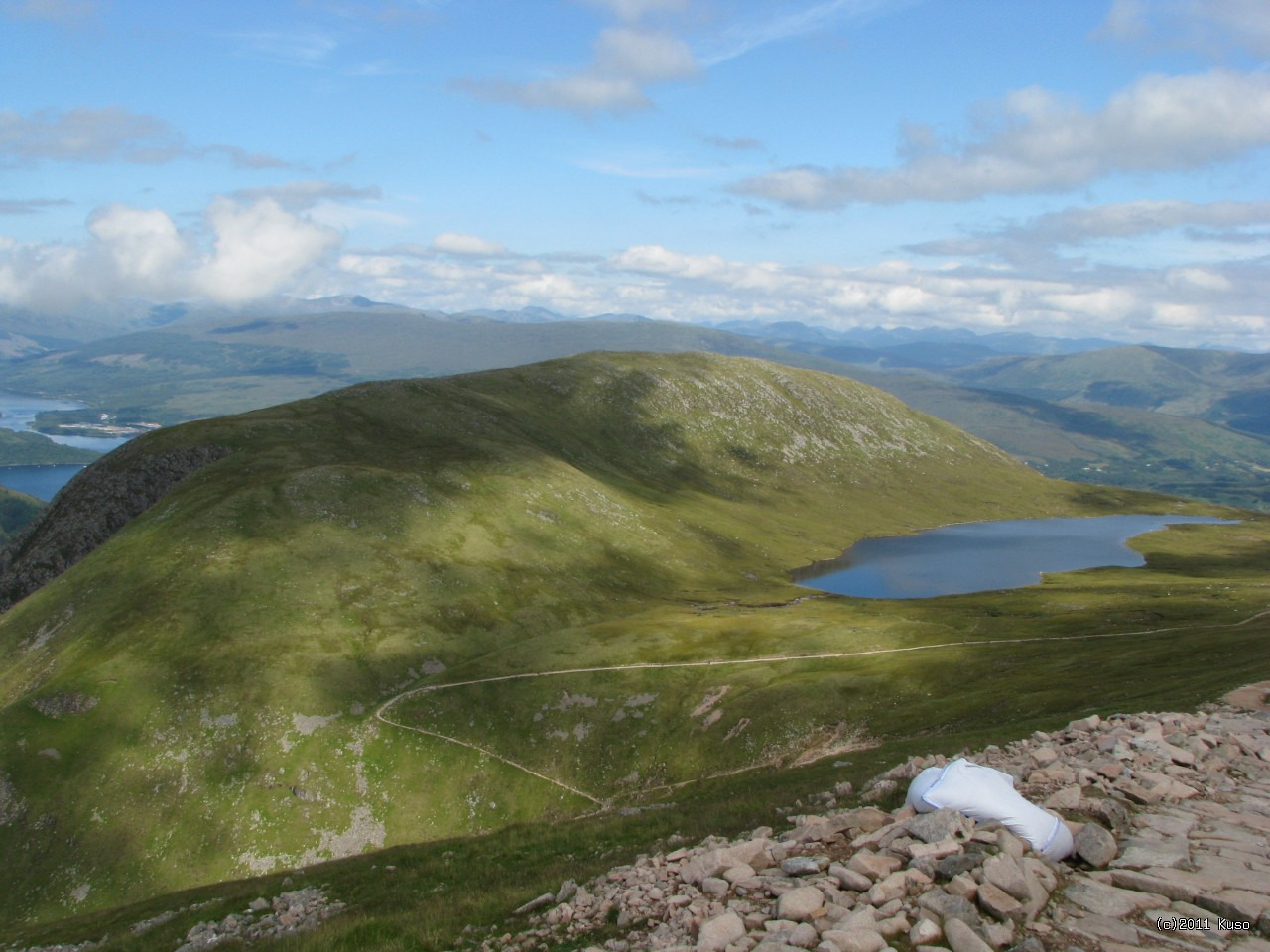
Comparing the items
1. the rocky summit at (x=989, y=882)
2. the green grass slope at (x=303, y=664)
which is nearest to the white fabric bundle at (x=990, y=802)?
the rocky summit at (x=989, y=882)

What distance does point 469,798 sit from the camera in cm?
8094

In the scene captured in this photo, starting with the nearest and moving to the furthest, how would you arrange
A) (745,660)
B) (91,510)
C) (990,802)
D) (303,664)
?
(990,802) → (745,660) → (303,664) → (91,510)

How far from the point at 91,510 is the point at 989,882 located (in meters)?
183

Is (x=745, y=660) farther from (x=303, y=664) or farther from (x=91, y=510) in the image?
(x=91, y=510)

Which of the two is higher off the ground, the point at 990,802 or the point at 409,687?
the point at 990,802

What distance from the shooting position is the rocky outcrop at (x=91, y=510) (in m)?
148

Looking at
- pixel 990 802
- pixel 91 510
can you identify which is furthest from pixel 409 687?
pixel 91 510

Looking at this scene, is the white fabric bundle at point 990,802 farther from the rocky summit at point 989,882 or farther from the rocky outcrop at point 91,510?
the rocky outcrop at point 91,510

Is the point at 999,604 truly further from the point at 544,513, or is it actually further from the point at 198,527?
the point at 198,527

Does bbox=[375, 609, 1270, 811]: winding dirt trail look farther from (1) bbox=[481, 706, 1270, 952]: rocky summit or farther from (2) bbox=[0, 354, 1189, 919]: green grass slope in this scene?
(1) bbox=[481, 706, 1270, 952]: rocky summit

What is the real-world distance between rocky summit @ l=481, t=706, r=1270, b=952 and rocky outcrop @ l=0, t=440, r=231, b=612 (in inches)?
6358

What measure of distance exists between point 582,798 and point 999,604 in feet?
338

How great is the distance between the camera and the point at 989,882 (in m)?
17.9

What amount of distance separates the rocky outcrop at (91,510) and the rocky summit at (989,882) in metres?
161
